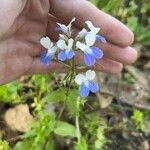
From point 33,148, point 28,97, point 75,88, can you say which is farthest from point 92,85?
point 28,97

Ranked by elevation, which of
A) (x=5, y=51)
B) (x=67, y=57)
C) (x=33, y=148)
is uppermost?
(x=67, y=57)

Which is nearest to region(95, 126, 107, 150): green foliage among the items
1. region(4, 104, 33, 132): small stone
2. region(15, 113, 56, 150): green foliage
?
region(15, 113, 56, 150): green foliage

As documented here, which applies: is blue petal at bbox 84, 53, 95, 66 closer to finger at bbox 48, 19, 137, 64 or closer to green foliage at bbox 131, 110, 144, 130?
finger at bbox 48, 19, 137, 64

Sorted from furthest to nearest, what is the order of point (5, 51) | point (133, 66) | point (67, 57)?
point (133, 66)
point (5, 51)
point (67, 57)

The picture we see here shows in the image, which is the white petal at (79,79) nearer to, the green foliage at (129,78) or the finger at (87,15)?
the finger at (87,15)

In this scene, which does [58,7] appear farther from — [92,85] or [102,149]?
[102,149]

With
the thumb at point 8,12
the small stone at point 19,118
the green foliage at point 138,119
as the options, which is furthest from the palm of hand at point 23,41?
the green foliage at point 138,119
